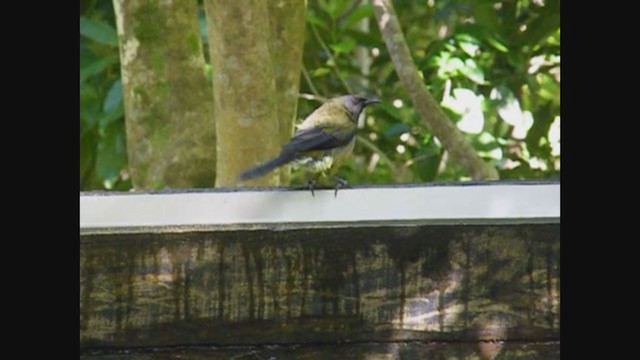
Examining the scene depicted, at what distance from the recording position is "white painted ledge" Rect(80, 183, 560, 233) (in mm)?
1944

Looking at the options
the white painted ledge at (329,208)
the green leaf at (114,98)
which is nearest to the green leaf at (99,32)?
the green leaf at (114,98)

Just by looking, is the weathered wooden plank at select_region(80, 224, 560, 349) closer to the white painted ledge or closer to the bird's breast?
the white painted ledge

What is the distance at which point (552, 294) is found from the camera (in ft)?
6.40

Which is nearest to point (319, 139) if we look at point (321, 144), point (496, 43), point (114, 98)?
point (321, 144)

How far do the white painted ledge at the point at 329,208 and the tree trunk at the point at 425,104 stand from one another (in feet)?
8.13

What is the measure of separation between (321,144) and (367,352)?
2116 millimetres

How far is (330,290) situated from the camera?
1965 millimetres

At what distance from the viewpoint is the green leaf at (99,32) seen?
4895 millimetres

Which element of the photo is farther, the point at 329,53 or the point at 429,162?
the point at 329,53

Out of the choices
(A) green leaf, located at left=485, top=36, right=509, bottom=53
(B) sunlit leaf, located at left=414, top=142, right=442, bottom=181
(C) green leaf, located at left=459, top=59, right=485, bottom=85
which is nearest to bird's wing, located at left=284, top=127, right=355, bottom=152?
(C) green leaf, located at left=459, top=59, right=485, bottom=85

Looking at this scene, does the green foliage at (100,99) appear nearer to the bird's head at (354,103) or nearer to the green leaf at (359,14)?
the bird's head at (354,103)

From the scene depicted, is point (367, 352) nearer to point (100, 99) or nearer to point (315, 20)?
point (100, 99)

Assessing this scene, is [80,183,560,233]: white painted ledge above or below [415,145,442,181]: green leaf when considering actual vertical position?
below

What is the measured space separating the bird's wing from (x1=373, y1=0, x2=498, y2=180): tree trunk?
344 millimetres
